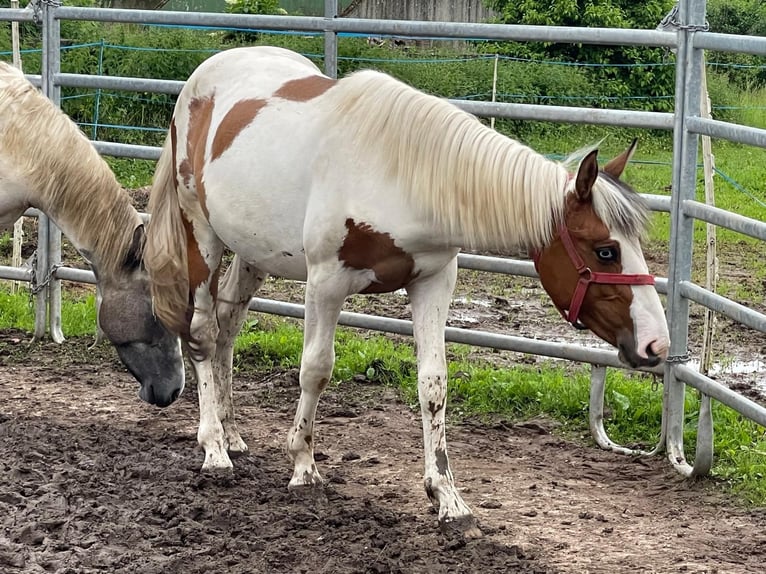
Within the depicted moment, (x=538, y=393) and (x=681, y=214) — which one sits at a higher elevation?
(x=681, y=214)

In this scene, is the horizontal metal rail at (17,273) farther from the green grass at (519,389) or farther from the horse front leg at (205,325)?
the horse front leg at (205,325)

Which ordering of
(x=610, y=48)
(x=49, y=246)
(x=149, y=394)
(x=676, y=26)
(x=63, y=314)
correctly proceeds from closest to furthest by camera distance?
(x=676, y=26) < (x=149, y=394) < (x=49, y=246) < (x=63, y=314) < (x=610, y=48)

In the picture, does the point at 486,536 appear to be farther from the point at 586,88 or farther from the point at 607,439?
the point at 586,88

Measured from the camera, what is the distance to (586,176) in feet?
11.1

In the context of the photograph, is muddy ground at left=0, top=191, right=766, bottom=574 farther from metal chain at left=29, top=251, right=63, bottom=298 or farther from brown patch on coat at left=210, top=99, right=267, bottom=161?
brown patch on coat at left=210, top=99, right=267, bottom=161

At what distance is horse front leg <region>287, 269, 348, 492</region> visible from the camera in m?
3.95

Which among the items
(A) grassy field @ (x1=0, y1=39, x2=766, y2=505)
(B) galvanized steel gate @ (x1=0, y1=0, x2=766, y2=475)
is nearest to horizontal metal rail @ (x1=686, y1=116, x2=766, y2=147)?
(B) galvanized steel gate @ (x1=0, y1=0, x2=766, y2=475)

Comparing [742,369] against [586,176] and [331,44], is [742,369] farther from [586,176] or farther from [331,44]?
[586,176]

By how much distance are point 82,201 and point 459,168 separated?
1971mm

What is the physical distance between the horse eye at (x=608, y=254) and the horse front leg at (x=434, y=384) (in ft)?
2.13

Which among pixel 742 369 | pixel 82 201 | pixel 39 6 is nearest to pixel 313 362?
pixel 82 201

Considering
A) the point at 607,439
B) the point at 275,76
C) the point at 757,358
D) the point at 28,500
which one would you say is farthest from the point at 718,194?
the point at 28,500

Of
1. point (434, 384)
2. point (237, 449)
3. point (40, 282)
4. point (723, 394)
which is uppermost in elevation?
point (434, 384)

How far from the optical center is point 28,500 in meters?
3.92
